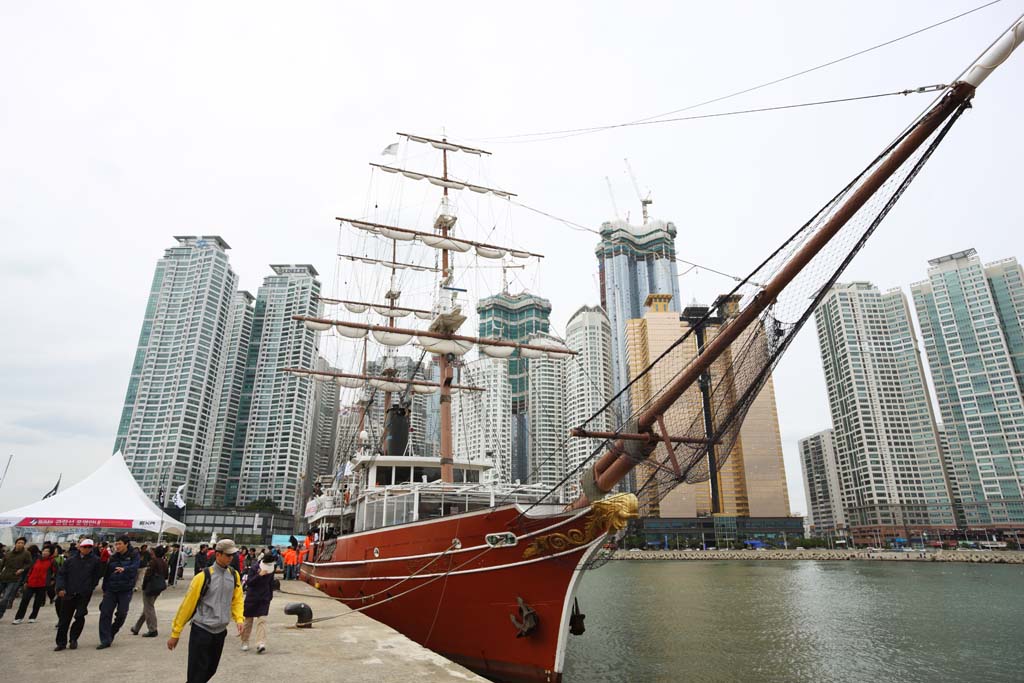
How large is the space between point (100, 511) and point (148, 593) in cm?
861

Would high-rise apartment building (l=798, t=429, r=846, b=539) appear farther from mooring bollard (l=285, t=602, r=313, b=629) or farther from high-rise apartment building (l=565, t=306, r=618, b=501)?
mooring bollard (l=285, t=602, r=313, b=629)

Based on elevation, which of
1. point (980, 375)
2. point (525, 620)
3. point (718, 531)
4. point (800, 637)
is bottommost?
point (800, 637)

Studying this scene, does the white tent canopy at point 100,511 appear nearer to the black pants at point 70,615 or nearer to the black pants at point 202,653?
the black pants at point 70,615

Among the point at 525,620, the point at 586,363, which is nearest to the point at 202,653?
the point at 525,620

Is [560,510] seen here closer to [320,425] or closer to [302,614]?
[302,614]

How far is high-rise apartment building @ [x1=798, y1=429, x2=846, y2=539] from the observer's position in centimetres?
13262

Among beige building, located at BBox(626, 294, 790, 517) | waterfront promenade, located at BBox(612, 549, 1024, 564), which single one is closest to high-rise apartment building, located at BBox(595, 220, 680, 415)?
beige building, located at BBox(626, 294, 790, 517)

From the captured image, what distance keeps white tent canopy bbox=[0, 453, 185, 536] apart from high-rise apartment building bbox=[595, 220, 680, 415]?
11539 cm

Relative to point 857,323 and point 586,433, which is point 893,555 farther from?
point 586,433

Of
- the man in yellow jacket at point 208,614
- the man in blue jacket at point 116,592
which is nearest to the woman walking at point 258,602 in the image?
the man in blue jacket at point 116,592

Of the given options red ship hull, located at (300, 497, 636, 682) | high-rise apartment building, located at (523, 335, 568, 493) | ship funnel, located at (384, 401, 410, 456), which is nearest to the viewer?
red ship hull, located at (300, 497, 636, 682)

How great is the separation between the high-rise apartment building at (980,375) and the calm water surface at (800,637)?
69.7m

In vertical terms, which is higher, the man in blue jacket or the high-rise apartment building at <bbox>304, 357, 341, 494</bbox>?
the high-rise apartment building at <bbox>304, 357, 341, 494</bbox>

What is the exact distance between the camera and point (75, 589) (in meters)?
6.94
